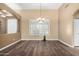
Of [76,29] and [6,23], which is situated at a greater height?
[6,23]

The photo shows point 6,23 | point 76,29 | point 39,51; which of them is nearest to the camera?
point 39,51

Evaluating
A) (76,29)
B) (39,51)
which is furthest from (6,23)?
(76,29)

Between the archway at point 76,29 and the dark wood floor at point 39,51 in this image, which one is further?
the archway at point 76,29

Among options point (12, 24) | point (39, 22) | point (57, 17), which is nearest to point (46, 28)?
point (39, 22)

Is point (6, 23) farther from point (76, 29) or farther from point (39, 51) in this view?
point (76, 29)

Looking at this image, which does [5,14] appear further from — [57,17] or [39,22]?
[57,17]

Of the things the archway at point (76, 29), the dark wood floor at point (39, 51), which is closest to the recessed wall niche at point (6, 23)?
the dark wood floor at point (39, 51)

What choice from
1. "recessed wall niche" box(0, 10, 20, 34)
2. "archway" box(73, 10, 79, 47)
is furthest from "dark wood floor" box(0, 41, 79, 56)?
"recessed wall niche" box(0, 10, 20, 34)

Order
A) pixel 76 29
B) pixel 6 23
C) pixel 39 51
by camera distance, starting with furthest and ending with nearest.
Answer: pixel 76 29 < pixel 6 23 < pixel 39 51

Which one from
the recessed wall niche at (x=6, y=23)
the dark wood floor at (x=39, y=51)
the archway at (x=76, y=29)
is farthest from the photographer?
the archway at (x=76, y=29)

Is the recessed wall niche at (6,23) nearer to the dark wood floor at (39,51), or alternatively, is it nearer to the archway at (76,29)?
the dark wood floor at (39,51)

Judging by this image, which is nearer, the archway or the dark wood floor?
→ the dark wood floor

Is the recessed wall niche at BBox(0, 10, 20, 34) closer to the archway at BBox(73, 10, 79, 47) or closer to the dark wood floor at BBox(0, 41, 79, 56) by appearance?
the dark wood floor at BBox(0, 41, 79, 56)

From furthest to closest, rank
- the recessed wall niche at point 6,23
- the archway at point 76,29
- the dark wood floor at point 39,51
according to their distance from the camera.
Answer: the archway at point 76,29 → the recessed wall niche at point 6,23 → the dark wood floor at point 39,51
